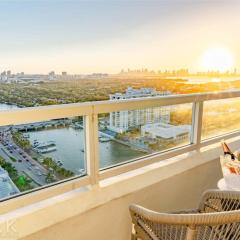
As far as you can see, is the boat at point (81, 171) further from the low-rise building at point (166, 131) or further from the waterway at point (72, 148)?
the low-rise building at point (166, 131)

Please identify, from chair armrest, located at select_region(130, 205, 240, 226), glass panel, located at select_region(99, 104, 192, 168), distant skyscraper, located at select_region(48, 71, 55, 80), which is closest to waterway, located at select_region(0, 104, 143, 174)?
glass panel, located at select_region(99, 104, 192, 168)

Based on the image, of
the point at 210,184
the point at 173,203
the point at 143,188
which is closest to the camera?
the point at 143,188

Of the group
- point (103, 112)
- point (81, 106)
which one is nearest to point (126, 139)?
point (103, 112)

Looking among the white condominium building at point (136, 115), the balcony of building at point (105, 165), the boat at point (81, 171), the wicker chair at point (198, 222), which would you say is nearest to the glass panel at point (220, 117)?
the balcony of building at point (105, 165)

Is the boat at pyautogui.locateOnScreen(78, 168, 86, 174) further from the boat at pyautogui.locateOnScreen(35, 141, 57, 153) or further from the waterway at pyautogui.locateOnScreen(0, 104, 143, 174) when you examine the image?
the boat at pyautogui.locateOnScreen(35, 141, 57, 153)

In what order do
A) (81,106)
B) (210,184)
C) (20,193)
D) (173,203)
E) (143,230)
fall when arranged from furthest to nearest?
(210,184)
(173,203)
(81,106)
(20,193)
(143,230)

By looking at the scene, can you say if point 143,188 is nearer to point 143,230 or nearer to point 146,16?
point 143,230

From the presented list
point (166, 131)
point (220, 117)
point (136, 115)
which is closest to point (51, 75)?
point (136, 115)
